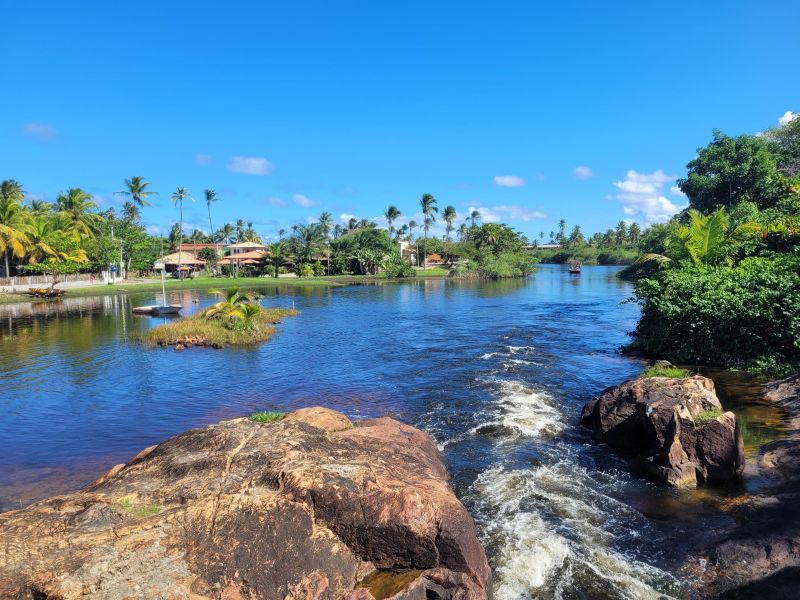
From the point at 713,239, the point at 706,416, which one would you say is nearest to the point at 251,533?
the point at 706,416

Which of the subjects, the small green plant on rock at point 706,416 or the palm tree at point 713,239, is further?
the palm tree at point 713,239

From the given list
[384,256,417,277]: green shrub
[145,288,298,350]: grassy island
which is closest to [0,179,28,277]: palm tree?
Result: [145,288,298,350]: grassy island

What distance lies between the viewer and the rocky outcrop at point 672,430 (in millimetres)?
9922

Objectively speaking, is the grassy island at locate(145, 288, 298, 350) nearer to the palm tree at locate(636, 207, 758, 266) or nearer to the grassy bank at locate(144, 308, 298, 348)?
the grassy bank at locate(144, 308, 298, 348)

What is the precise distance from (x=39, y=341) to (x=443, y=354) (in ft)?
78.3

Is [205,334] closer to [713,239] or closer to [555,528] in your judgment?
[555,528]

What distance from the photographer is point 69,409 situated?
1689 cm

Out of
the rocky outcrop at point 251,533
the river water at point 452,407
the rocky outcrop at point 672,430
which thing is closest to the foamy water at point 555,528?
the river water at point 452,407

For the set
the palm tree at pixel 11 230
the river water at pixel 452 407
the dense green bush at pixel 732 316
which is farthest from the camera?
the palm tree at pixel 11 230

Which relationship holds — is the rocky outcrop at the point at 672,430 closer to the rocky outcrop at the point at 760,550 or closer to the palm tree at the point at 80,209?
the rocky outcrop at the point at 760,550

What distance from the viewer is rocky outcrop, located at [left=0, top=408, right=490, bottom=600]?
523 centimetres

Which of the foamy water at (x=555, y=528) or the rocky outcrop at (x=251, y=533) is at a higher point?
the rocky outcrop at (x=251, y=533)

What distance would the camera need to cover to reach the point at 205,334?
29406mm

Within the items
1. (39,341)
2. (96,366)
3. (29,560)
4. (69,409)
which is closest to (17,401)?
(69,409)
